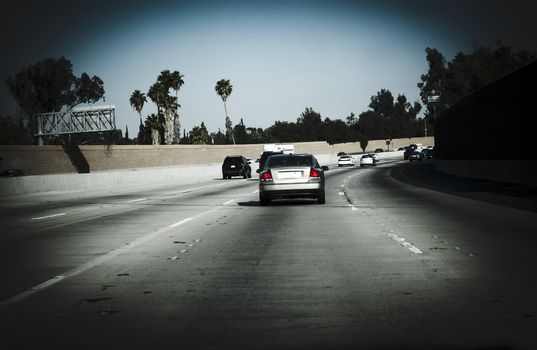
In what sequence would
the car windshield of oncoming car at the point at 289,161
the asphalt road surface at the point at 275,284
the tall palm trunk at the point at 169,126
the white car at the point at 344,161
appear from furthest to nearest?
the tall palm trunk at the point at 169,126 → the white car at the point at 344,161 → the car windshield of oncoming car at the point at 289,161 → the asphalt road surface at the point at 275,284

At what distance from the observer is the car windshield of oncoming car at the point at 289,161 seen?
20875 mm

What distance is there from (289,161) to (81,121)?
7153 centimetres

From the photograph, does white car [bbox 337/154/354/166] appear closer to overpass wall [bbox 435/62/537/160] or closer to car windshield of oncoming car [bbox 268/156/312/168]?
overpass wall [bbox 435/62/537/160]

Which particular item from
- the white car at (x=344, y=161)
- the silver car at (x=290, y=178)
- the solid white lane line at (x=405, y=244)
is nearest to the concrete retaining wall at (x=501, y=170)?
the silver car at (x=290, y=178)

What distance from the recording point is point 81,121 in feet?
289

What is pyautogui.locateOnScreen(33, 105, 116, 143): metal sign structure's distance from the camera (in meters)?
86.8

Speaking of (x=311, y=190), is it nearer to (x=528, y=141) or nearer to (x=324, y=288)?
(x=528, y=141)

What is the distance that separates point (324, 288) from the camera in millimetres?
7855

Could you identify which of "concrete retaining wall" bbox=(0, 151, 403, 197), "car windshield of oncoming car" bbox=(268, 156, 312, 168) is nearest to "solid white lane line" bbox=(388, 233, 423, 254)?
"car windshield of oncoming car" bbox=(268, 156, 312, 168)

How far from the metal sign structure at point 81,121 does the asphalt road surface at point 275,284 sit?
7229 cm

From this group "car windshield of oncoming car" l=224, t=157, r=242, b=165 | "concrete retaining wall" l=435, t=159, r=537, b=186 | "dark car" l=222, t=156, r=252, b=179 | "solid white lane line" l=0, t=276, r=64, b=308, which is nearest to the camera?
"solid white lane line" l=0, t=276, r=64, b=308

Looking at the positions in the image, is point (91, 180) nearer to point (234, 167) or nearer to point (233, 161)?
point (234, 167)

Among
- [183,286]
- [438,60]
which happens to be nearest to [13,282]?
[183,286]

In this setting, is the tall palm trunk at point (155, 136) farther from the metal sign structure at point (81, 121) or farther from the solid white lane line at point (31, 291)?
the solid white lane line at point (31, 291)
